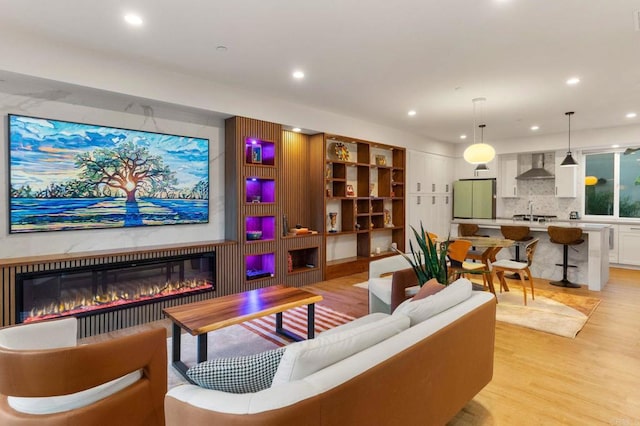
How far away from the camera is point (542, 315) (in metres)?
3.94

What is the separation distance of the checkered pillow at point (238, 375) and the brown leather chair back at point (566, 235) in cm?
534

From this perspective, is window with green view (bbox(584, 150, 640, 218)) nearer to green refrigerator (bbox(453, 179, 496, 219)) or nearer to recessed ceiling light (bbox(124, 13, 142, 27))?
green refrigerator (bbox(453, 179, 496, 219))

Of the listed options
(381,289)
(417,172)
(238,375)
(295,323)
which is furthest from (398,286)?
(417,172)

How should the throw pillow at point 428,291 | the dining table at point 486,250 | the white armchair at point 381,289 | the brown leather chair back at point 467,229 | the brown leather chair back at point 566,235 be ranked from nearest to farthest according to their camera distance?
the throw pillow at point 428,291
the white armchair at point 381,289
the dining table at point 486,250
the brown leather chair back at point 566,235
the brown leather chair back at point 467,229

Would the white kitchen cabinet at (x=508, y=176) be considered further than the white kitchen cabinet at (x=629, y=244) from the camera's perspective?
Yes

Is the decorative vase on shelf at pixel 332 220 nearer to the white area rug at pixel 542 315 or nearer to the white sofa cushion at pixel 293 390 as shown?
the white area rug at pixel 542 315

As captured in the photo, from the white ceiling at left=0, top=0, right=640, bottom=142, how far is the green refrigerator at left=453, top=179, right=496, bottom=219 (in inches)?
135

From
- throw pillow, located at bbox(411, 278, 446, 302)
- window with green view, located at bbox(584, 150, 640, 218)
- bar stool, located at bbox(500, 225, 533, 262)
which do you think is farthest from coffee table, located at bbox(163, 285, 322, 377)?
window with green view, located at bbox(584, 150, 640, 218)

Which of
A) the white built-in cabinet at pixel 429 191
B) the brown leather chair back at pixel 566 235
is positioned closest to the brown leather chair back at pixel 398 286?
the brown leather chair back at pixel 566 235

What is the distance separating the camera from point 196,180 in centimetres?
446

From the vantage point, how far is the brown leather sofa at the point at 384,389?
42.8 inches

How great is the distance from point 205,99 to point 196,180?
1.01m

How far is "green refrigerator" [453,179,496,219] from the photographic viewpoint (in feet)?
27.2

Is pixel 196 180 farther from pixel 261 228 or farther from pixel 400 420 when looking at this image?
pixel 400 420
